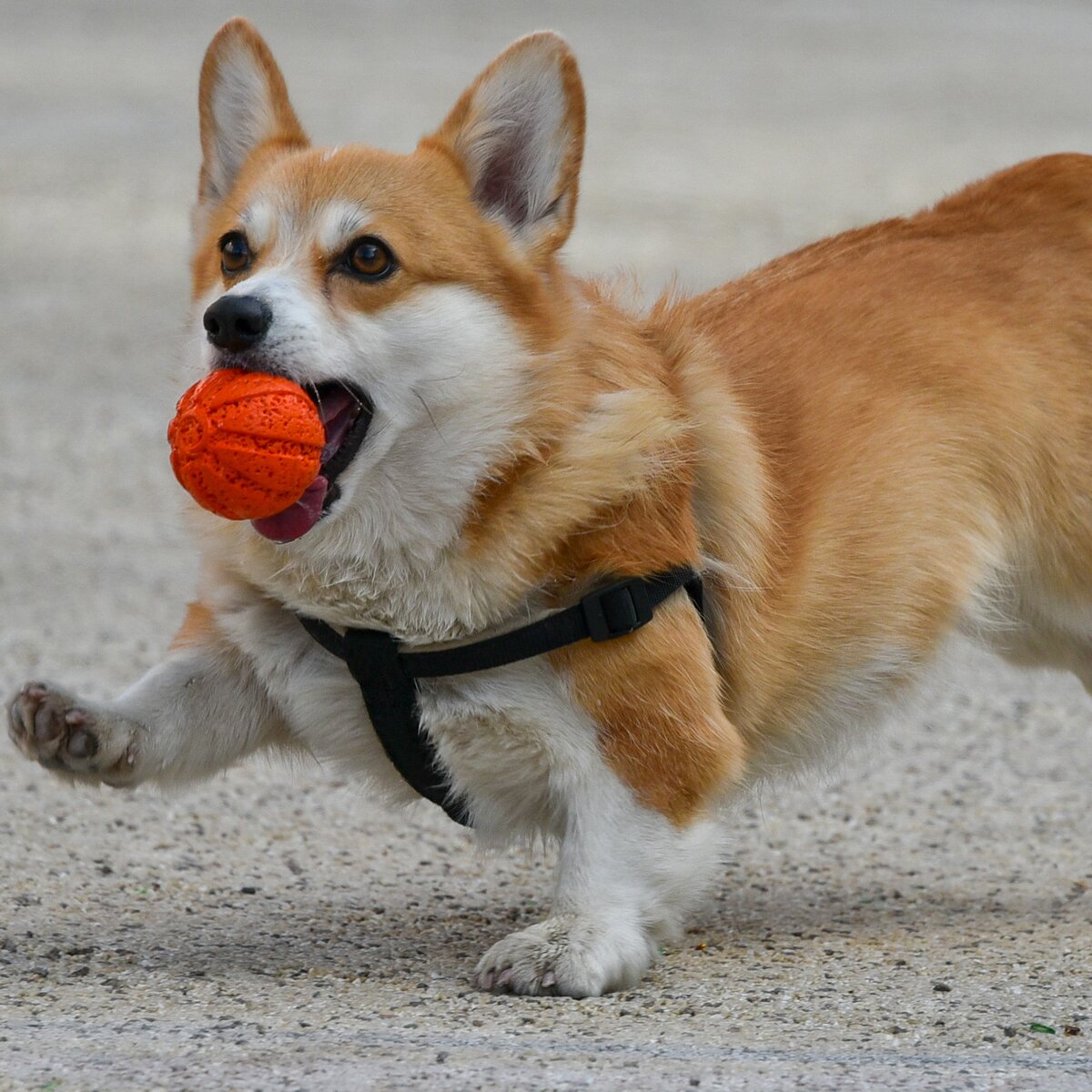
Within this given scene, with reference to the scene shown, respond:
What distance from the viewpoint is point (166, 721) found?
394 cm

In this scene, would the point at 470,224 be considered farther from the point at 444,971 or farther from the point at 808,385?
the point at 444,971

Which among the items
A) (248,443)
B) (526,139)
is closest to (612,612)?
(248,443)

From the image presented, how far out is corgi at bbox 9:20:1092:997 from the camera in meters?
3.70

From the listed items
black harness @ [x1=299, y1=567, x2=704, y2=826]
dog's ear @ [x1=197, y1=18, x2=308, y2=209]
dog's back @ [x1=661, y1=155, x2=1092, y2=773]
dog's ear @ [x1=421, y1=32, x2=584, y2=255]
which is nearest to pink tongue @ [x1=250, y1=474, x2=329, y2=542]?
black harness @ [x1=299, y1=567, x2=704, y2=826]

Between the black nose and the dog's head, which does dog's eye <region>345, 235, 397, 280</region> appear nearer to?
the dog's head

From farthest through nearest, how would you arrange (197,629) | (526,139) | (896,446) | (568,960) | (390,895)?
(390,895)
(896,446)
(197,629)
(526,139)
(568,960)

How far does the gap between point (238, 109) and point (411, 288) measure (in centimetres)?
85

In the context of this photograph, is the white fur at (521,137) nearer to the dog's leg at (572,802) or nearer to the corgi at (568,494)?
the corgi at (568,494)

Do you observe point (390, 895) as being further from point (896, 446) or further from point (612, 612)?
point (896, 446)

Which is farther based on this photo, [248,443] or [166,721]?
[166,721]

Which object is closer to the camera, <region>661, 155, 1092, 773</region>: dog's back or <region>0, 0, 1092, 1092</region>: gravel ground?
<region>0, 0, 1092, 1092</region>: gravel ground

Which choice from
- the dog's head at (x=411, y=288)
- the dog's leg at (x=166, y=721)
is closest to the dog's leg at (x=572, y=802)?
the dog's head at (x=411, y=288)

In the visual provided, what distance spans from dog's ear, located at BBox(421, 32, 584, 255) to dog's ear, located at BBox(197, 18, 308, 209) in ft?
1.40

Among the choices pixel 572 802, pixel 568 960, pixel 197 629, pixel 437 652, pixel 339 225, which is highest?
pixel 339 225
